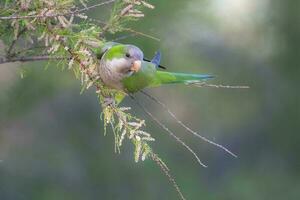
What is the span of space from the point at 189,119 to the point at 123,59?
2.89m

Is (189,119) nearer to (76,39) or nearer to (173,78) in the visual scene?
(173,78)

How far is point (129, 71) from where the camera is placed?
1.64m

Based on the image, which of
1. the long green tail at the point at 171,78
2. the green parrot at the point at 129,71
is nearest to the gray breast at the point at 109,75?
the green parrot at the point at 129,71

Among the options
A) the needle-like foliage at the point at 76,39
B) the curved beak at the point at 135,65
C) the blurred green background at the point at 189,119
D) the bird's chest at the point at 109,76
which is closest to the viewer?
the needle-like foliage at the point at 76,39

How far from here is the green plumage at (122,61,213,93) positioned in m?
1.66

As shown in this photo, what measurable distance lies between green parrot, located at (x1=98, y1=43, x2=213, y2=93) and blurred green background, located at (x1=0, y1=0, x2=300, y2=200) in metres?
1.50

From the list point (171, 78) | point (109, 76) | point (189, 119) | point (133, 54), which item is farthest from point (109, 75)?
point (189, 119)

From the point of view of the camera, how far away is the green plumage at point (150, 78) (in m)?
1.66

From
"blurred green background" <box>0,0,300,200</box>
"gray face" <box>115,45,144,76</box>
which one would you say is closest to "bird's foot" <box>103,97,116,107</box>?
"gray face" <box>115,45,144,76</box>

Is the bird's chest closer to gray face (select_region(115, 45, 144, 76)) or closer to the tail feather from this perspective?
gray face (select_region(115, 45, 144, 76))

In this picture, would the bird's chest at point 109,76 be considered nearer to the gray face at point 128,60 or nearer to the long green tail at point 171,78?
the gray face at point 128,60

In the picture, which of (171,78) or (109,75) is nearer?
(109,75)

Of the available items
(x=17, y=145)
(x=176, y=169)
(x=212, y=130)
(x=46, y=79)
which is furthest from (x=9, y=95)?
(x=212, y=130)

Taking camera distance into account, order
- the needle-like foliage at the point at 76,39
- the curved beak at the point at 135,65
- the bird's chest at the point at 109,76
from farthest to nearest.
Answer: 1. the curved beak at the point at 135,65
2. the bird's chest at the point at 109,76
3. the needle-like foliage at the point at 76,39
